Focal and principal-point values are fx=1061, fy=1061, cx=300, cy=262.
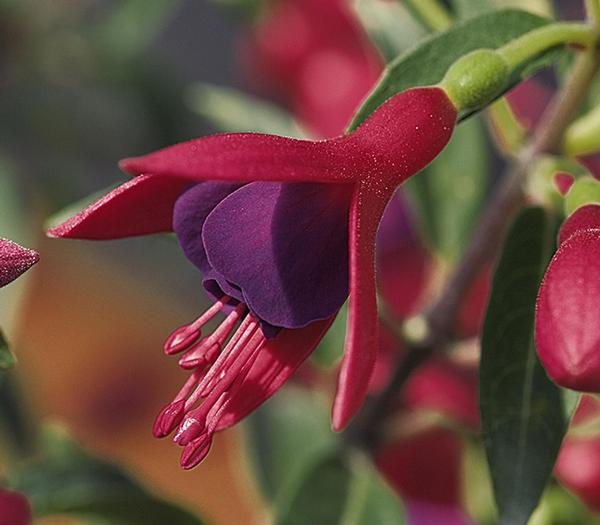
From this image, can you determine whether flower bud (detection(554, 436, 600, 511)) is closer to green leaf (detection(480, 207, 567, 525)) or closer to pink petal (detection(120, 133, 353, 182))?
green leaf (detection(480, 207, 567, 525))

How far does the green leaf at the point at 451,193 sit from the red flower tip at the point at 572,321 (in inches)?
18.8

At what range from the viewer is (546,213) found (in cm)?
65

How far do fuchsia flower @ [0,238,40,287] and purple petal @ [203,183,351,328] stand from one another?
78mm

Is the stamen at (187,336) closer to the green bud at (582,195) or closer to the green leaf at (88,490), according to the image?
the green bud at (582,195)

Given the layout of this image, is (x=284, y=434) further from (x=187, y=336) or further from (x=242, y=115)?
(x=187, y=336)

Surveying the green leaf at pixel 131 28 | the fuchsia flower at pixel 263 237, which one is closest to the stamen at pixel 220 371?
the fuchsia flower at pixel 263 237

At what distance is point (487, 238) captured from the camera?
2.39 feet

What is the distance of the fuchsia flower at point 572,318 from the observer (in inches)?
16.7

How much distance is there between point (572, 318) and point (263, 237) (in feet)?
0.46


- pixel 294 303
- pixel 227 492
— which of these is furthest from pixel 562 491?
pixel 227 492

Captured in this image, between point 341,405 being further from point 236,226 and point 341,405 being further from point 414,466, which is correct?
point 414,466

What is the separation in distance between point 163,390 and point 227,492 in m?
0.23

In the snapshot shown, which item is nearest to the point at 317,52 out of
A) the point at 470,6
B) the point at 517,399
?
the point at 470,6

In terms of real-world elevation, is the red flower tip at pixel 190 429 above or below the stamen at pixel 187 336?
below
